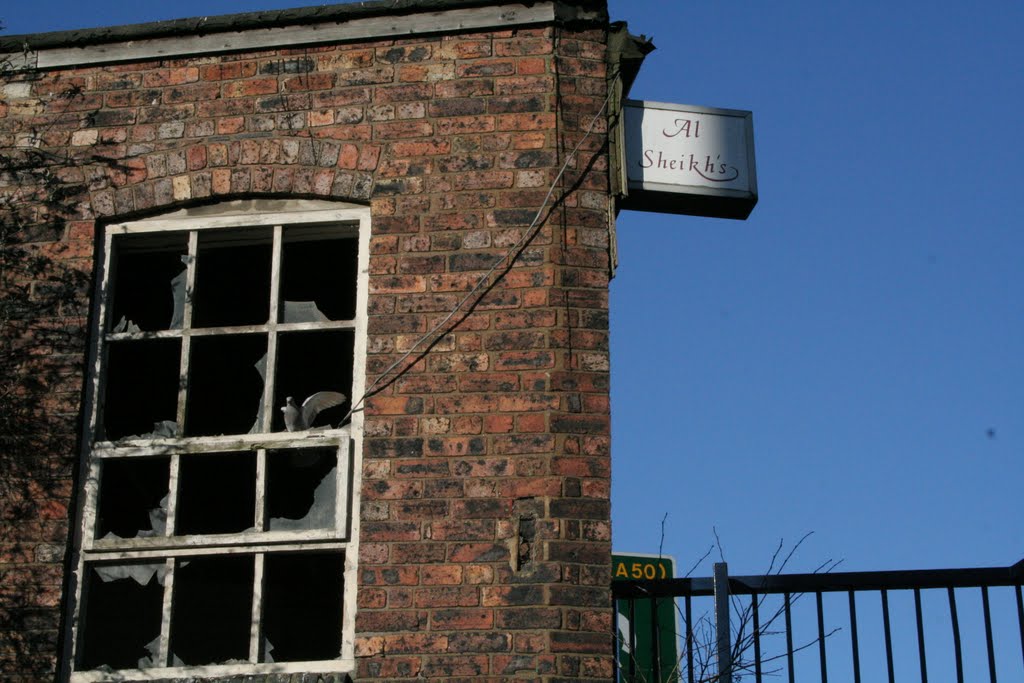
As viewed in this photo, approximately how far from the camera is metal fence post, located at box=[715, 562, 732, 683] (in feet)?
18.7

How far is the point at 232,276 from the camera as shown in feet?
24.0

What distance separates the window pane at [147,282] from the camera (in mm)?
6352

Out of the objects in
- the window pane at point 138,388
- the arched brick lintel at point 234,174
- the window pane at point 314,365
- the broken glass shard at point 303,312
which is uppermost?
the arched brick lintel at point 234,174

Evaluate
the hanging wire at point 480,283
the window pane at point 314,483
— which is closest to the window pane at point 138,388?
the window pane at point 314,483

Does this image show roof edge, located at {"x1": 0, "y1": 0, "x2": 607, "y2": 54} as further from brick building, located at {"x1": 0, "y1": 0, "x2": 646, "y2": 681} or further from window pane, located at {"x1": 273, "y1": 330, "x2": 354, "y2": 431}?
window pane, located at {"x1": 273, "y1": 330, "x2": 354, "y2": 431}

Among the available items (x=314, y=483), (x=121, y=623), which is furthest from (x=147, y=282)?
(x=121, y=623)

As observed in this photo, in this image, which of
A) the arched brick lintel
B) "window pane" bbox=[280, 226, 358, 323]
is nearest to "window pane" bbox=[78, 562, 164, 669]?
"window pane" bbox=[280, 226, 358, 323]

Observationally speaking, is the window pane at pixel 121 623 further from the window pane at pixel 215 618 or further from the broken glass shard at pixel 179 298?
the broken glass shard at pixel 179 298

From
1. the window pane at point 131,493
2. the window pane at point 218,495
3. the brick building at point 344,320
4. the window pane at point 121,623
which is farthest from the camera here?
the window pane at point 121,623

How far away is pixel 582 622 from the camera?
17.6 feet

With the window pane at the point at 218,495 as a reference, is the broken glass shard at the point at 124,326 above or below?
above

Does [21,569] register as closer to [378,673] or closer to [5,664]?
[5,664]

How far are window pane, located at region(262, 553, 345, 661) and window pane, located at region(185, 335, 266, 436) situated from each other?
932 mm

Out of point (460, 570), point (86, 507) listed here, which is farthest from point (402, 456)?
point (86, 507)
